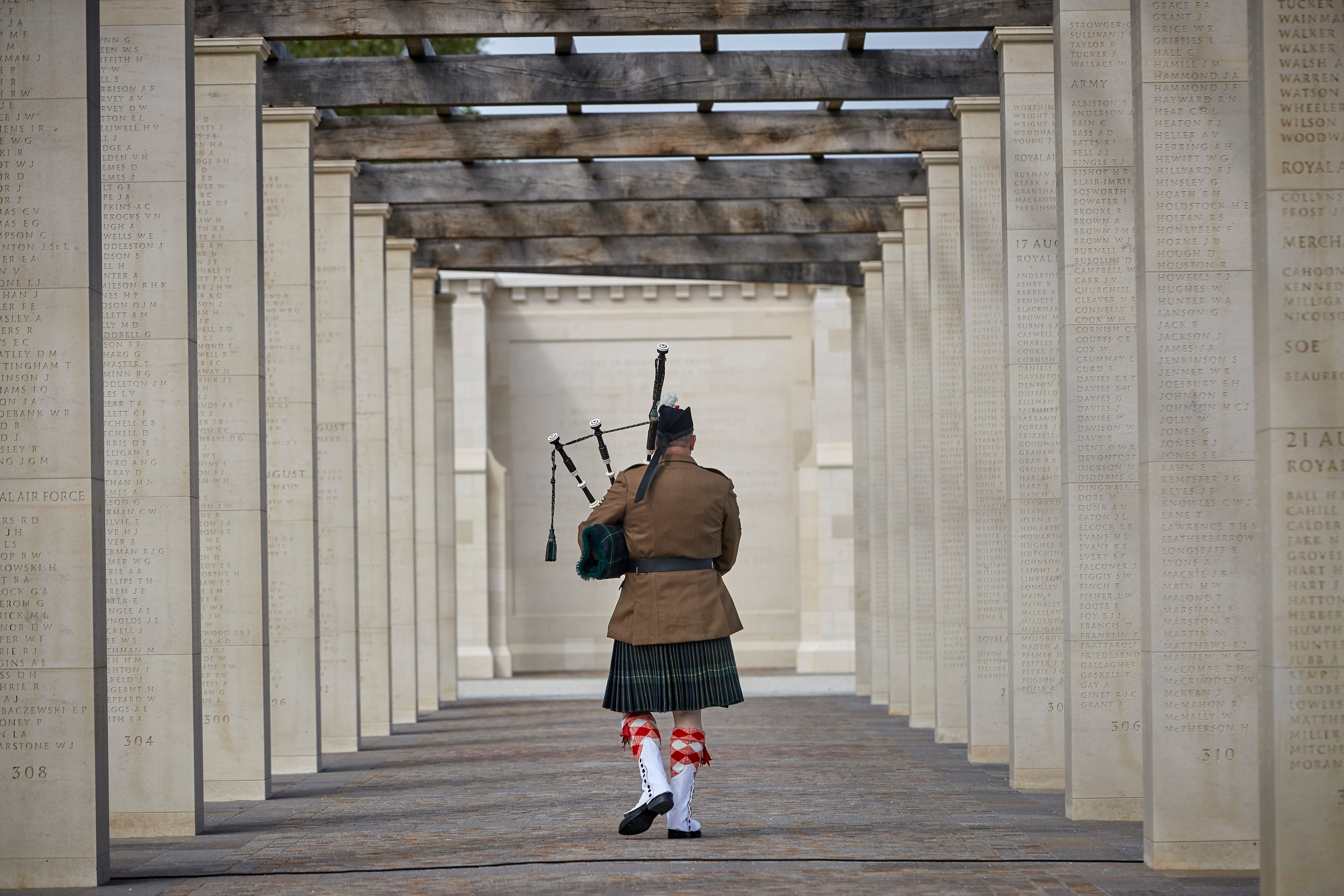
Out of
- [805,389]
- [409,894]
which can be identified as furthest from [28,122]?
[805,389]

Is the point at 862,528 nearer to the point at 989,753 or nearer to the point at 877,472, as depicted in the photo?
the point at 877,472

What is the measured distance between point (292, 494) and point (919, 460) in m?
6.69

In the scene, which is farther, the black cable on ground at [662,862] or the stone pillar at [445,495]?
the stone pillar at [445,495]

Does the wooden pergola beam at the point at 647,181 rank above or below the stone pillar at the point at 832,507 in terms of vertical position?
above

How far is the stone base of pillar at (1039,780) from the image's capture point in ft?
38.4

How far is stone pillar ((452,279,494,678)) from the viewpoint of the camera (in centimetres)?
2862

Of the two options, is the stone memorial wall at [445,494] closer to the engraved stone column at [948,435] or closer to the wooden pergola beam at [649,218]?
the wooden pergola beam at [649,218]

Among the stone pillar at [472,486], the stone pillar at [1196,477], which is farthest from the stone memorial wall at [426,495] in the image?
the stone pillar at [1196,477]

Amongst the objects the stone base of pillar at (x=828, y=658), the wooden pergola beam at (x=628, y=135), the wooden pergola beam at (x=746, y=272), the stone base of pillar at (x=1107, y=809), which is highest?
the wooden pergola beam at (x=628, y=135)

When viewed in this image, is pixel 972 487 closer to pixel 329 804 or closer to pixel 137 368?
pixel 329 804

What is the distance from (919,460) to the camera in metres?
17.3

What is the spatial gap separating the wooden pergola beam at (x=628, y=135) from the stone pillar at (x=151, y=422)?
5.35 metres

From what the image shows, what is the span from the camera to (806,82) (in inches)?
562

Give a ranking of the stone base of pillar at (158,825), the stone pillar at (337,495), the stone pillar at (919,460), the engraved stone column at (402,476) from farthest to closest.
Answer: the engraved stone column at (402,476)
the stone pillar at (919,460)
the stone pillar at (337,495)
the stone base of pillar at (158,825)
